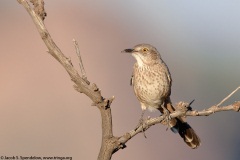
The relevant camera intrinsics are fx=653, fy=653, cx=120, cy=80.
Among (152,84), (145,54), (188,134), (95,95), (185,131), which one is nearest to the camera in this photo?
(95,95)

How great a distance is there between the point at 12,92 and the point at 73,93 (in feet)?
9.21

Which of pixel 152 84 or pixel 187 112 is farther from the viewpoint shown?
pixel 152 84

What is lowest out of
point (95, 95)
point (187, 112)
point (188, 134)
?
point (187, 112)

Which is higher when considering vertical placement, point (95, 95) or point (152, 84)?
point (152, 84)

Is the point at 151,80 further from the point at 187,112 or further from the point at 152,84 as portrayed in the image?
the point at 187,112

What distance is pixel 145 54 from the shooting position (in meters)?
8.45

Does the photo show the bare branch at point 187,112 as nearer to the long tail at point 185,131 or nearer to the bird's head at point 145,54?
the long tail at point 185,131

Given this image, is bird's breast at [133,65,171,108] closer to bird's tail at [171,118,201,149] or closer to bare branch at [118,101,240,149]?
bird's tail at [171,118,201,149]

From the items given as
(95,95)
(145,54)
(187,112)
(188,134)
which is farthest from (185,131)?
(95,95)

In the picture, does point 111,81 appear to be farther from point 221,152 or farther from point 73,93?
point 221,152

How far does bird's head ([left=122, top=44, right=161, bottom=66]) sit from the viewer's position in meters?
8.38

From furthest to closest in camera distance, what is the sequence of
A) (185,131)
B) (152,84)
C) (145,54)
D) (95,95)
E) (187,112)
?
(145,54)
(152,84)
(185,131)
(187,112)
(95,95)

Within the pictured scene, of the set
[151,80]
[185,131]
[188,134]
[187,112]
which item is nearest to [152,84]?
[151,80]

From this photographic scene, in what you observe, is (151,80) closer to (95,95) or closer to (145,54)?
(145,54)
